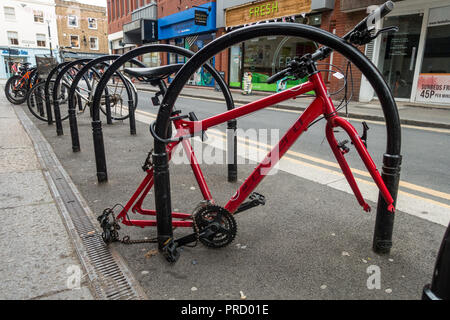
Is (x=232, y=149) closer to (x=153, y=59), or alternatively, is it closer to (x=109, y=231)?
(x=109, y=231)

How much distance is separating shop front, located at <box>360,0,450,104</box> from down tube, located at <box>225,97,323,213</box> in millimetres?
12087

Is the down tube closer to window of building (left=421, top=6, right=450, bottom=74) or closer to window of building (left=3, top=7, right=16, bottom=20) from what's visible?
window of building (left=421, top=6, right=450, bottom=74)

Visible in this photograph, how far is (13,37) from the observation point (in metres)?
44.6

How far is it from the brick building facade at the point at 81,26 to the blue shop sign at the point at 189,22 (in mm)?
26744

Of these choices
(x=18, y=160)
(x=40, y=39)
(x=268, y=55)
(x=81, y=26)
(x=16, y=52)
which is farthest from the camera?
(x=81, y=26)

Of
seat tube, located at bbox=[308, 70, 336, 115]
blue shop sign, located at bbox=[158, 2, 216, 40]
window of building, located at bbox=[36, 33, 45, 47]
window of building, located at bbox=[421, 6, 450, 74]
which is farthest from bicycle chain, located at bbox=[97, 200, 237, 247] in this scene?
window of building, located at bbox=[36, 33, 45, 47]

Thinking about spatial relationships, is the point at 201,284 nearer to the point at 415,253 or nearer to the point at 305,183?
the point at 415,253

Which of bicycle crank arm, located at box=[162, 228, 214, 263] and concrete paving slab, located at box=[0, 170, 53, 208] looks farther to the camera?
concrete paving slab, located at box=[0, 170, 53, 208]

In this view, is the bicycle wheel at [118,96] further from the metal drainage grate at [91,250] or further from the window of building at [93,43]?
the window of building at [93,43]

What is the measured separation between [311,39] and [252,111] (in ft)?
1.90

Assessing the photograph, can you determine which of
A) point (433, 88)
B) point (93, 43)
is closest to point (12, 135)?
point (433, 88)

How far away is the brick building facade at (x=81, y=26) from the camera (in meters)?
49.6

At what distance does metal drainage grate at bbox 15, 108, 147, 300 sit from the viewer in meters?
1.94

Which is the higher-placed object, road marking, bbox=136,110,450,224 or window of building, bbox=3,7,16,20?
window of building, bbox=3,7,16,20
